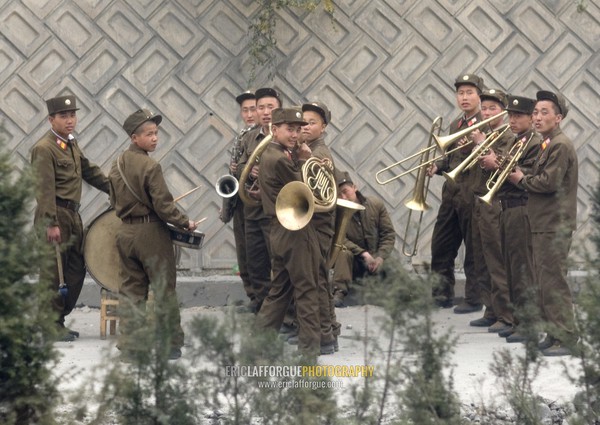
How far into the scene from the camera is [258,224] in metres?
10.9

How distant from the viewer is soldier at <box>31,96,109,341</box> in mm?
10273

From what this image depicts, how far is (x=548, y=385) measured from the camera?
338 inches

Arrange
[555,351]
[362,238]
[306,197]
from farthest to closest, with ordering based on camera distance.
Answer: [362,238]
[555,351]
[306,197]

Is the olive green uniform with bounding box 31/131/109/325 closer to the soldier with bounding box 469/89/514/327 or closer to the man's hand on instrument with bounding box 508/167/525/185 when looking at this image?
the soldier with bounding box 469/89/514/327

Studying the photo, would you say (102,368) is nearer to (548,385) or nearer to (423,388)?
(423,388)

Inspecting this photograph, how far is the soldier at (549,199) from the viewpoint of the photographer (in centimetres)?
968

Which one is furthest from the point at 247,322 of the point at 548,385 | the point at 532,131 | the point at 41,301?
the point at 532,131

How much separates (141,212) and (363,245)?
2934 millimetres

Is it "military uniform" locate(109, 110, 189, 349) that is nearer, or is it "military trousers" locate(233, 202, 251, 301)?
"military uniform" locate(109, 110, 189, 349)

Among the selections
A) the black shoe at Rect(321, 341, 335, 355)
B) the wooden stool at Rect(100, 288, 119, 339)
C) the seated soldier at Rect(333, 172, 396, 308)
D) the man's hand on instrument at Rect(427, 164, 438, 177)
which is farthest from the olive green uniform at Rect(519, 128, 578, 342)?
the wooden stool at Rect(100, 288, 119, 339)

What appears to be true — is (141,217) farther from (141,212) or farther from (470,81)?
(470,81)

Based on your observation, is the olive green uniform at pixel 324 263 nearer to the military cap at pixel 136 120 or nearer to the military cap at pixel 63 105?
the military cap at pixel 136 120

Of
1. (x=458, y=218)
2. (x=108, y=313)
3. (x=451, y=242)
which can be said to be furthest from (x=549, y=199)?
(x=108, y=313)

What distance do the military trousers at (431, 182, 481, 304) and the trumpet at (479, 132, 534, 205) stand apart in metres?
1.13
